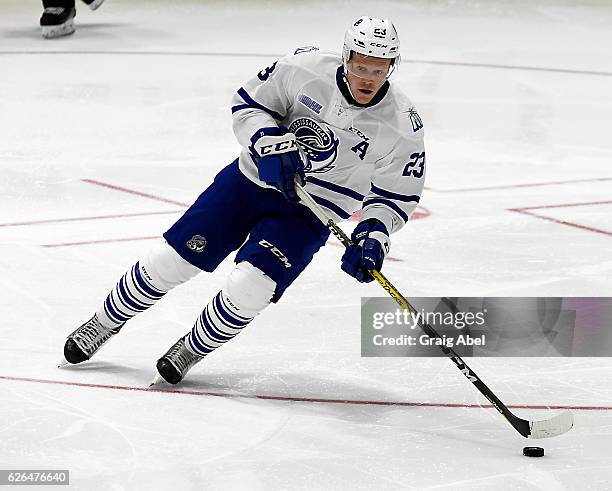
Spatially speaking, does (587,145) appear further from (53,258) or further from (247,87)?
(247,87)

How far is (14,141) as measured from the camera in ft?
21.6

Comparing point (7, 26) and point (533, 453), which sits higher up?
point (533, 453)

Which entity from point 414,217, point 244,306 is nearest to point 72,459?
point 244,306

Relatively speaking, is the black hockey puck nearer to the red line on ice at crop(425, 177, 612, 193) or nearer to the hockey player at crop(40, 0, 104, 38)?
the red line on ice at crop(425, 177, 612, 193)

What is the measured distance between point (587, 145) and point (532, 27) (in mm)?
3803

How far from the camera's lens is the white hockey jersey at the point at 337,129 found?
134 inches

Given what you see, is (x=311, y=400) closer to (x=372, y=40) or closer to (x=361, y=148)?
(x=361, y=148)

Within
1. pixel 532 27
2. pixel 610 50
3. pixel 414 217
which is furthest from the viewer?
pixel 532 27

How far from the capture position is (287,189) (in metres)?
3.32

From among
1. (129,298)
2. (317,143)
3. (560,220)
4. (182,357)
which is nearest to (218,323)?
(182,357)

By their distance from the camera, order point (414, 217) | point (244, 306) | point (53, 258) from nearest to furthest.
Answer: point (244, 306) < point (53, 258) < point (414, 217)

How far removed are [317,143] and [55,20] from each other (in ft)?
20.5

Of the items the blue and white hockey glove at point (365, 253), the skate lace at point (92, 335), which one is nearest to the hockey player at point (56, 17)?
the skate lace at point (92, 335)

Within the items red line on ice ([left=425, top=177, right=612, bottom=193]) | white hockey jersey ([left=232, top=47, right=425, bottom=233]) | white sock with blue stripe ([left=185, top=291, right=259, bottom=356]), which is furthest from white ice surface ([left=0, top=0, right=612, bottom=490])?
white hockey jersey ([left=232, top=47, right=425, bottom=233])
